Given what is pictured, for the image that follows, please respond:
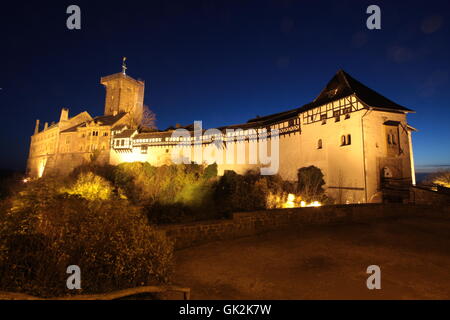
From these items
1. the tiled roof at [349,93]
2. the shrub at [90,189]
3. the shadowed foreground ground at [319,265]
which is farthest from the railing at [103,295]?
the tiled roof at [349,93]

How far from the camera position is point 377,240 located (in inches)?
269

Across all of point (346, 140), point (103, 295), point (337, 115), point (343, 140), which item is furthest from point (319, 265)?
point (337, 115)

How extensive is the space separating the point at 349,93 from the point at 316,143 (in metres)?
4.46

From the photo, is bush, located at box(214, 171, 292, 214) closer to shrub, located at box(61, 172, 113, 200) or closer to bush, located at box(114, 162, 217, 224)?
bush, located at box(114, 162, 217, 224)

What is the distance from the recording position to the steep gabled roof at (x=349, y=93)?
1638cm

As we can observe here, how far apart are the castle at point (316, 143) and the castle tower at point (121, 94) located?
4162 mm

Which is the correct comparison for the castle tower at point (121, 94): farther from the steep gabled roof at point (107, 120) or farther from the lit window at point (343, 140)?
the lit window at point (343, 140)

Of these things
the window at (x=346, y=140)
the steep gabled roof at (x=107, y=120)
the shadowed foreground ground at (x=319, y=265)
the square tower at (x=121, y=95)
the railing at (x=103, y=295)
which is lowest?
the shadowed foreground ground at (x=319, y=265)

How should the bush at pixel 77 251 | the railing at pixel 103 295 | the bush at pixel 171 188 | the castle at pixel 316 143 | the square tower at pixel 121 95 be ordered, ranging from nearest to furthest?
the railing at pixel 103 295, the bush at pixel 77 251, the castle at pixel 316 143, the bush at pixel 171 188, the square tower at pixel 121 95

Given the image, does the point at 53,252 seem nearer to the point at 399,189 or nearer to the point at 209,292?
the point at 209,292

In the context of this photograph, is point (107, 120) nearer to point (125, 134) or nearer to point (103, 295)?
point (125, 134)

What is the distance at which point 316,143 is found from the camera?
63.4 ft

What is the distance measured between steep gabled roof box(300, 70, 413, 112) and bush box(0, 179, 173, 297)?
16.7m

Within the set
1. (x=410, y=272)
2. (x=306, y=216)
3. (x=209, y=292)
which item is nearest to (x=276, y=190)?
(x=306, y=216)
